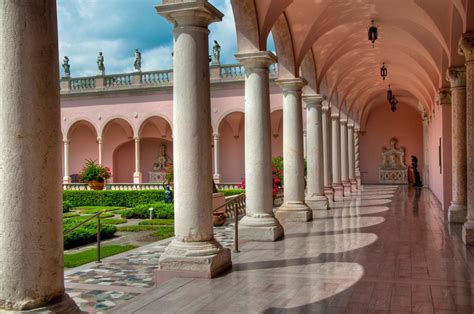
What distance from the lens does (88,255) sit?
10695 millimetres

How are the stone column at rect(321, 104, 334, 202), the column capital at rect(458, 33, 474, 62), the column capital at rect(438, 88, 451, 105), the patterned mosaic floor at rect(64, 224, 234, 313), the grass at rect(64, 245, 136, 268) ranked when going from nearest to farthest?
the patterned mosaic floor at rect(64, 224, 234, 313), the column capital at rect(458, 33, 474, 62), the grass at rect(64, 245, 136, 268), the column capital at rect(438, 88, 451, 105), the stone column at rect(321, 104, 334, 202)

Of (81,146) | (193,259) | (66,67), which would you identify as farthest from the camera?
(81,146)

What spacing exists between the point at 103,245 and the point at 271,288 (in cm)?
708

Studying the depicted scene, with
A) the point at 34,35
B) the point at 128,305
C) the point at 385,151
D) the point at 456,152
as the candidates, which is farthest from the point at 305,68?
the point at 385,151

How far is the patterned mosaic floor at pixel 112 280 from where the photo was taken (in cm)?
619

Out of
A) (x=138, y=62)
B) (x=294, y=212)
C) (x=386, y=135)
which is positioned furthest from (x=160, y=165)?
(x=294, y=212)

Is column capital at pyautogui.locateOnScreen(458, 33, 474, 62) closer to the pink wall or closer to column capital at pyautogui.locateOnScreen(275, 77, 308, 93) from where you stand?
column capital at pyautogui.locateOnScreen(275, 77, 308, 93)

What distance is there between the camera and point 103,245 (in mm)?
12047

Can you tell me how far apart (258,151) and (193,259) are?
3612 mm

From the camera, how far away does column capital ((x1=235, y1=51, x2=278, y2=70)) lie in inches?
380

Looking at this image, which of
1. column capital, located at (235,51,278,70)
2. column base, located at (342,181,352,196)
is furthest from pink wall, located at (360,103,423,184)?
column capital, located at (235,51,278,70)

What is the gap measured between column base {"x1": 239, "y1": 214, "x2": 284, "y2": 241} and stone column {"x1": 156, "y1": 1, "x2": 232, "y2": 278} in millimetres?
2932

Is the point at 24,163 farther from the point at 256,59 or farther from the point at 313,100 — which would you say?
the point at 313,100

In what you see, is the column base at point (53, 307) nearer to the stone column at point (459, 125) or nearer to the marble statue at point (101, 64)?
the stone column at point (459, 125)
